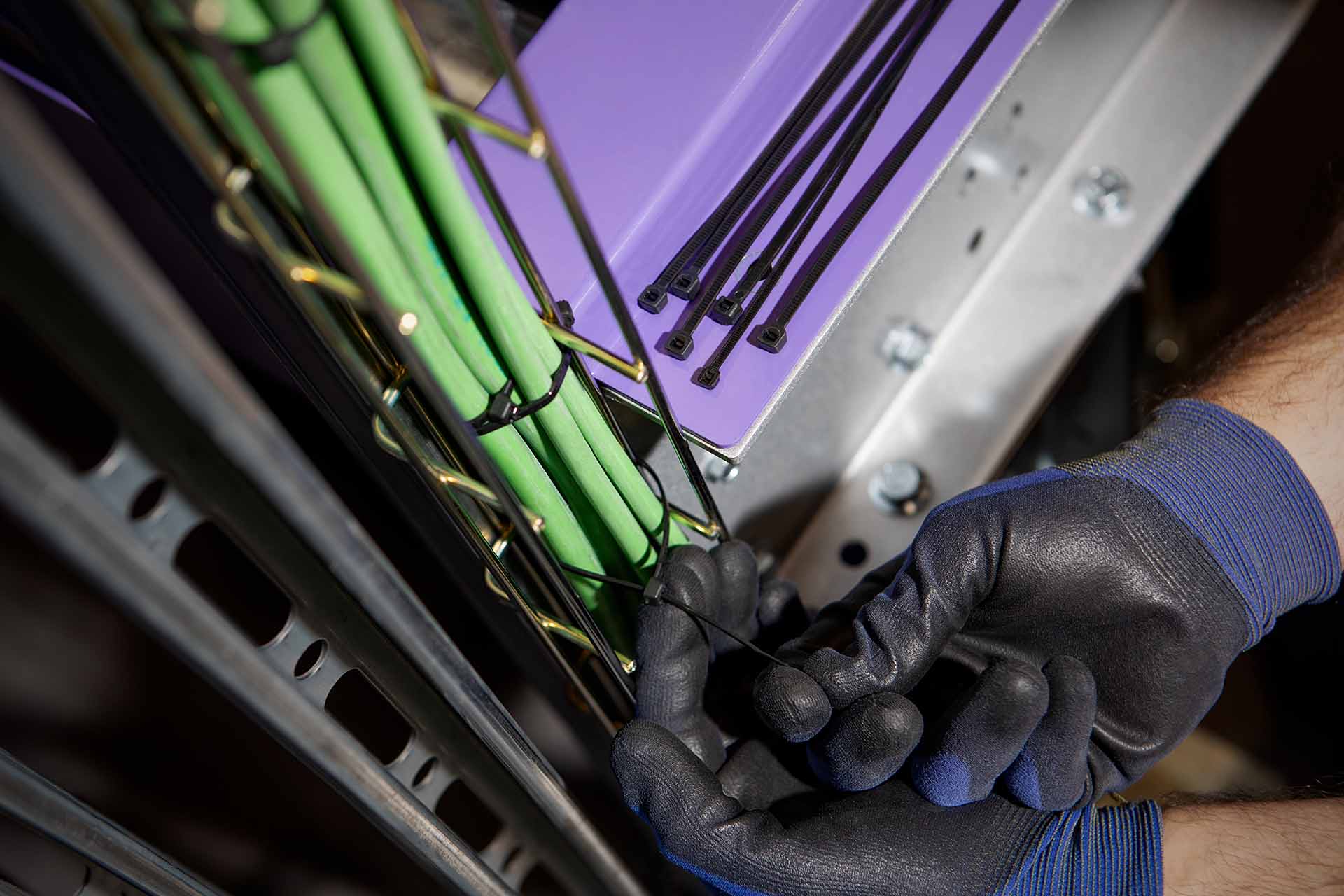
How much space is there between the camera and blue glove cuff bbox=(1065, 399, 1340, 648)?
2.47 ft

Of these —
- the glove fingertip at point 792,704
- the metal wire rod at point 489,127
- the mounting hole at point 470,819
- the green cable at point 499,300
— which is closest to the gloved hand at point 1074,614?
the glove fingertip at point 792,704

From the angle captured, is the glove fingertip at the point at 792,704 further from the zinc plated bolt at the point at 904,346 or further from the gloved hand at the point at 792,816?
the zinc plated bolt at the point at 904,346

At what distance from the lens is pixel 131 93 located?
462 millimetres

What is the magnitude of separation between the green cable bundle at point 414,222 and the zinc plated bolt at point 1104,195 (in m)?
0.83

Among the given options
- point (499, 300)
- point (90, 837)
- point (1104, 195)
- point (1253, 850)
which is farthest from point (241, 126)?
point (1104, 195)

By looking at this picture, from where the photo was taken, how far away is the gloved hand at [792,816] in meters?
0.66

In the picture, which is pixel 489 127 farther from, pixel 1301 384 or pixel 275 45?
pixel 1301 384

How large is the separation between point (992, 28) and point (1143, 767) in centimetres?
65

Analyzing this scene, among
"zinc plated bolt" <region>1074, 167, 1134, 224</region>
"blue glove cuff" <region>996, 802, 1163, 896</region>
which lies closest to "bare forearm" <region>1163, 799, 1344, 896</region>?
"blue glove cuff" <region>996, 802, 1163, 896</region>

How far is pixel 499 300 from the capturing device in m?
0.52

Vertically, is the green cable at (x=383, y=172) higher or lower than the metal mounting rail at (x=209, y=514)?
higher

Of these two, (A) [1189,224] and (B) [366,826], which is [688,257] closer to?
(B) [366,826]

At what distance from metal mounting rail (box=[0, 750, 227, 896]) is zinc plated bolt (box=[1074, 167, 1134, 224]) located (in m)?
1.21

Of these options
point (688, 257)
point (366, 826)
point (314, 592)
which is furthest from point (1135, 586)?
point (366, 826)
